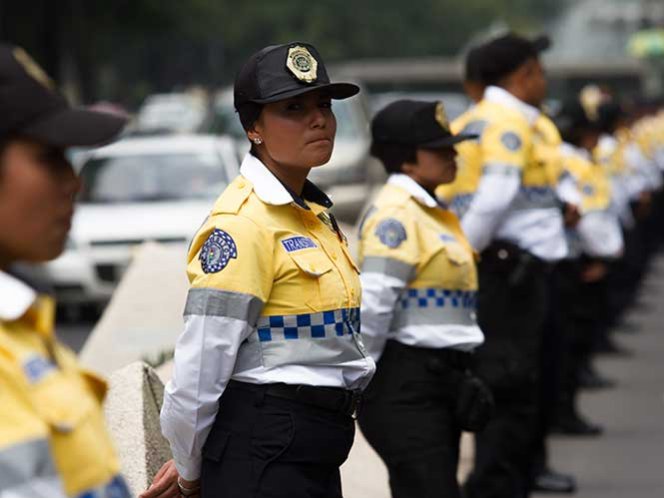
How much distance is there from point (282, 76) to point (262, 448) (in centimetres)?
93

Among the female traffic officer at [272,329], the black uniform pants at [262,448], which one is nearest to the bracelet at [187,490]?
the female traffic officer at [272,329]

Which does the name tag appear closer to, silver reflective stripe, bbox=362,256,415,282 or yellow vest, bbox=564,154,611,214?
silver reflective stripe, bbox=362,256,415,282

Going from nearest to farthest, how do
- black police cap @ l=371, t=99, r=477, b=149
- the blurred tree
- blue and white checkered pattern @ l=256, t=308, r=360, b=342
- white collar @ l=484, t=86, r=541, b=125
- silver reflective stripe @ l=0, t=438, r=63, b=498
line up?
silver reflective stripe @ l=0, t=438, r=63, b=498
blue and white checkered pattern @ l=256, t=308, r=360, b=342
black police cap @ l=371, t=99, r=477, b=149
white collar @ l=484, t=86, r=541, b=125
the blurred tree

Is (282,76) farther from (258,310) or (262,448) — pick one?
(262,448)

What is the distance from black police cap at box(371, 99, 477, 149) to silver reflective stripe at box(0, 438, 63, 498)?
336cm

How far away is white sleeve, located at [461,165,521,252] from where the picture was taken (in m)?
7.19

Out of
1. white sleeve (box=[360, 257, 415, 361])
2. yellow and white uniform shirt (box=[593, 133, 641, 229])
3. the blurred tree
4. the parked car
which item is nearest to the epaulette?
white sleeve (box=[360, 257, 415, 361])

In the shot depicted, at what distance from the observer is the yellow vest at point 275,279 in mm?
3992

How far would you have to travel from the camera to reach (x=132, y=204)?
1472 cm

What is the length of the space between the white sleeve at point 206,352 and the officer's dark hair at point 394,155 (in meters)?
1.89

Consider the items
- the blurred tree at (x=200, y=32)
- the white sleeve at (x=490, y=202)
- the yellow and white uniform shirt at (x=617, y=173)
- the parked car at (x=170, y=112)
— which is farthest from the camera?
the parked car at (x=170, y=112)

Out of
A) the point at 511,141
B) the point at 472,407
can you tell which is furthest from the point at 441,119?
the point at 511,141

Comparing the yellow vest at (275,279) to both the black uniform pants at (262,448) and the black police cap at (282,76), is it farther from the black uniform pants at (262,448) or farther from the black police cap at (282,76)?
the black police cap at (282,76)

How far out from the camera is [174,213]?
14.2 meters
